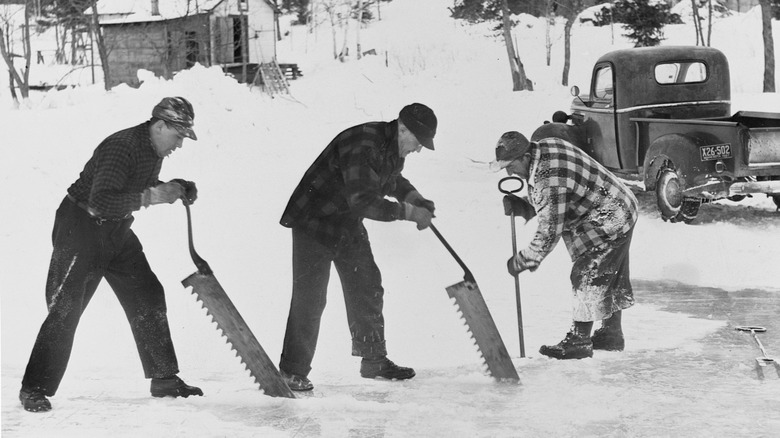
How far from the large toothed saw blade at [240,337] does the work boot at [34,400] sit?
669 mm

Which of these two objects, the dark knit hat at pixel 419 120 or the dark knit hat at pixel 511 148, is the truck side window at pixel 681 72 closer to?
the dark knit hat at pixel 511 148

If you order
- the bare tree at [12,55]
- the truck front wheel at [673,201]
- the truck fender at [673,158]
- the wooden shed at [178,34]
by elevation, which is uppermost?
the wooden shed at [178,34]

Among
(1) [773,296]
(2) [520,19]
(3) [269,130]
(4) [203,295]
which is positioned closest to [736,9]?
(2) [520,19]

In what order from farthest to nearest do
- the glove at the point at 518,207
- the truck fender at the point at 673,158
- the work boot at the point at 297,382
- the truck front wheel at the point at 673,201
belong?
the truck front wheel at the point at 673,201, the truck fender at the point at 673,158, the glove at the point at 518,207, the work boot at the point at 297,382

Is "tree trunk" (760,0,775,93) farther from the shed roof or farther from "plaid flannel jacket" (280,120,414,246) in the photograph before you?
"plaid flannel jacket" (280,120,414,246)

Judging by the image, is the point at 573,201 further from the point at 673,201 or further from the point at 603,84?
the point at 603,84

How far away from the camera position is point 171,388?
4176 mm

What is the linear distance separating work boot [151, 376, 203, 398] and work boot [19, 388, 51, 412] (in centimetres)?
44

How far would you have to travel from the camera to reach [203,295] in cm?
408

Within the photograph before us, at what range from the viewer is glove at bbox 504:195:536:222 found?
4.73m

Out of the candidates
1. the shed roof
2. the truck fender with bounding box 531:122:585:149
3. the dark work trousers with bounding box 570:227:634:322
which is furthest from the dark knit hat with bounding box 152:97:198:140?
the shed roof

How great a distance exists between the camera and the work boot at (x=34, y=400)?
389 centimetres

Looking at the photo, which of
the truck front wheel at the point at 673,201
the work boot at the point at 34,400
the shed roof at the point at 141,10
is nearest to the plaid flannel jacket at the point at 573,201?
the work boot at the point at 34,400

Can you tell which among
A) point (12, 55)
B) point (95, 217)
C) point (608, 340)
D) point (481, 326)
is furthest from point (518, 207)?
point (12, 55)
